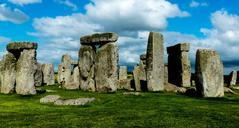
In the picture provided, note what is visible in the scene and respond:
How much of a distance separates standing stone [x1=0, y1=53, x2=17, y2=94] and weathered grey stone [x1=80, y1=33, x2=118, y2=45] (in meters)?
5.29

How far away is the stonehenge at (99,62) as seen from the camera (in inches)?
1071

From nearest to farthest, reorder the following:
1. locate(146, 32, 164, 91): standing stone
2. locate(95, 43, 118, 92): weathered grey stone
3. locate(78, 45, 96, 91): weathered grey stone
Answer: locate(95, 43, 118, 92): weathered grey stone → locate(146, 32, 164, 91): standing stone → locate(78, 45, 96, 91): weathered grey stone

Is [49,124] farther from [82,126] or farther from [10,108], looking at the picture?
[10,108]

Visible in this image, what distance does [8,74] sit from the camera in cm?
2592

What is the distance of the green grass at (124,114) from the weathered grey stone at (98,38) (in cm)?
628

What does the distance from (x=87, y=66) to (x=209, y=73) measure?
8.96 m

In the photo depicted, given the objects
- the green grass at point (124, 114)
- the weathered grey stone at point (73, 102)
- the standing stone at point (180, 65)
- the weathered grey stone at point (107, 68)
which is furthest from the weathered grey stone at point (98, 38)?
the standing stone at point (180, 65)

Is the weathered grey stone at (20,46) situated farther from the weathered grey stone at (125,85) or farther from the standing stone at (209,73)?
the standing stone at (209,73)

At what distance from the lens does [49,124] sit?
46.1 feet

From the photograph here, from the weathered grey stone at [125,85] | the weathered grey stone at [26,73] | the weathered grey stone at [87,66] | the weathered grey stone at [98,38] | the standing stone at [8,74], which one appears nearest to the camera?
the weathered grey stone at [26,73]

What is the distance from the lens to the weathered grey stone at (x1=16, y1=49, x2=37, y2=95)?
24795 mm

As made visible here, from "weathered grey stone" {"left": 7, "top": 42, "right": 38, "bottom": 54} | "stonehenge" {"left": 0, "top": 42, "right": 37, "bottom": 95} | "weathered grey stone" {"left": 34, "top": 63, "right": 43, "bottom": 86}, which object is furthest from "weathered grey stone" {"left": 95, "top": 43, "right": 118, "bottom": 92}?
"weathered grey stone" {"left": 34, "top": 63, "right": 43, "bottom": 86}

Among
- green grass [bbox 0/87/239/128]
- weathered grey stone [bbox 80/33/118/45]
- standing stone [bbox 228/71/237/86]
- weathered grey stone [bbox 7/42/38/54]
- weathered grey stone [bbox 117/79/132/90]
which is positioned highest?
weathered grey stone [bbox 80/33/118/45]

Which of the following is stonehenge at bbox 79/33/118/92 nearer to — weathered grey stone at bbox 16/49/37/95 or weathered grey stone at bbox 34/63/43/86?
weathered grey stone at bbox 16/49/37/95
